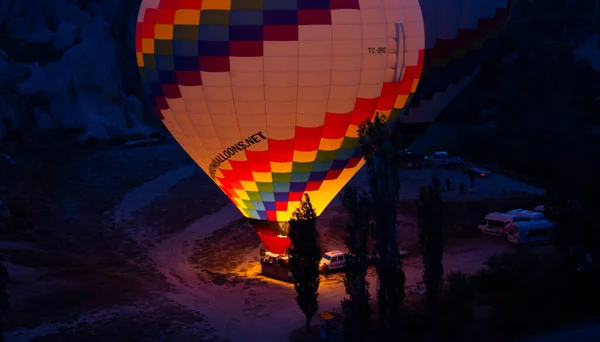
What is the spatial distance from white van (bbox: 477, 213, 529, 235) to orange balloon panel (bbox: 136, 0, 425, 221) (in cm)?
555

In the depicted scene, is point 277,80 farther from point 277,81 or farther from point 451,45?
point 451,45

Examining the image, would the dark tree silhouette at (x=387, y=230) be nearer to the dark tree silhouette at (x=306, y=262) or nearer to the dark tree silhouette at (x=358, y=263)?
the dark tree silhouette at (x=358, y=263)

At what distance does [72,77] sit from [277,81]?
26.7 meters

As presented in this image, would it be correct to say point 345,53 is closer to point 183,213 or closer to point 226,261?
point 226,261

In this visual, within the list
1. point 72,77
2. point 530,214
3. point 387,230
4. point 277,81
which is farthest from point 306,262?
point 72,77

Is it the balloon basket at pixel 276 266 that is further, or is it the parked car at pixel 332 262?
the parked car at pixel 332 262

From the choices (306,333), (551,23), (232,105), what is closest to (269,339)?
(306,333)

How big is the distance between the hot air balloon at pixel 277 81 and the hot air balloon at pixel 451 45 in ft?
23.6

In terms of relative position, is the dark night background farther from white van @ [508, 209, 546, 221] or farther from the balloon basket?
white van @ [508, 209, 546, 221]

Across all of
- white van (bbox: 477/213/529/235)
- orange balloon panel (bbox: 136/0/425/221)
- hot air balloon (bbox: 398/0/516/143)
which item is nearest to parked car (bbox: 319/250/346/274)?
orange balloon panel (bbox: 136/0/425/221)

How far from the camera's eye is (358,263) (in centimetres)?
1700

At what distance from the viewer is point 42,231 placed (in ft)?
89.7

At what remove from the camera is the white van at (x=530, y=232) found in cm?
2414

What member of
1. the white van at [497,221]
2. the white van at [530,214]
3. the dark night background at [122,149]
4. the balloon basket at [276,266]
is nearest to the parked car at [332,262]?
the balloon basket at [276,266]
